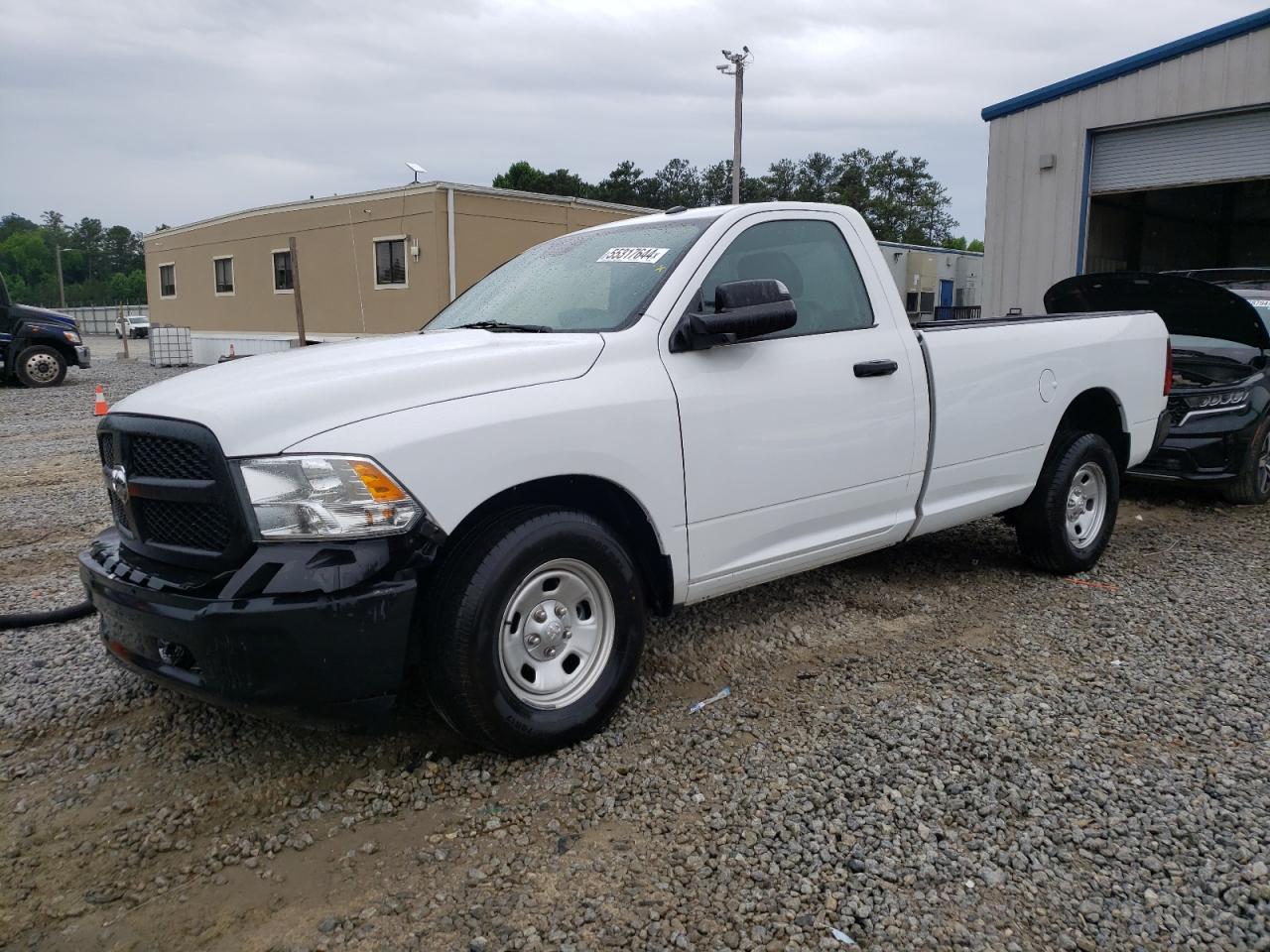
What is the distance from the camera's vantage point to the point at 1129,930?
2.49 metres

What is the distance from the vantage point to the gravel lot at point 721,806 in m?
2.55

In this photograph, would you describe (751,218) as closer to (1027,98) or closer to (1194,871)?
(1194,871)

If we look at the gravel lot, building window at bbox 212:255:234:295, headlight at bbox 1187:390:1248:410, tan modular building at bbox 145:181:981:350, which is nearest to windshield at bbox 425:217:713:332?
the gravel lot

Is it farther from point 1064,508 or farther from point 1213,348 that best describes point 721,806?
point 1213,348

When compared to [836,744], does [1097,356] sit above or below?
above

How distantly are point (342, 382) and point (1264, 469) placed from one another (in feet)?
24.2

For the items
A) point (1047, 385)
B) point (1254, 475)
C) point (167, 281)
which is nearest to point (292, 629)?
point (1047, 385)

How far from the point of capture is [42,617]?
15.6ft

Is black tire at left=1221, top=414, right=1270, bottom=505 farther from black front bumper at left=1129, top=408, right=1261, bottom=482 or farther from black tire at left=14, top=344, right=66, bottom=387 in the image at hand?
black tire at left=14, top=344, right=66, bottom=387

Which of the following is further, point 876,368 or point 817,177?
point 817,177

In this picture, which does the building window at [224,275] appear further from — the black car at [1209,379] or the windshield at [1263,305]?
the windshield at [1263,305]

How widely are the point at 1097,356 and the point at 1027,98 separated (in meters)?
10.6

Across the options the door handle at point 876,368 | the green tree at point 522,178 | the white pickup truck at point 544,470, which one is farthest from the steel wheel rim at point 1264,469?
the green tree at point 522,178

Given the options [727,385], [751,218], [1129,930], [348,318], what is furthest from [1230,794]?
[348,318]
